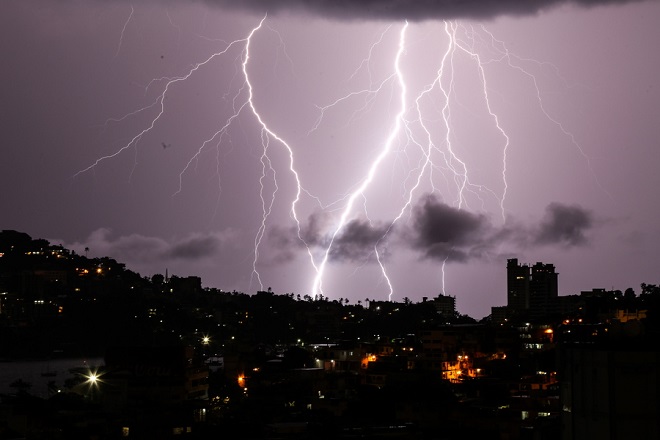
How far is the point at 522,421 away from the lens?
22203 mm

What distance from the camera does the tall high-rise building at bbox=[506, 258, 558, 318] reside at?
251 ft

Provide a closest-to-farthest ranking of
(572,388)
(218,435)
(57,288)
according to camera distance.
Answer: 1. (572,388)
2. (218,435)
3. (57,288)

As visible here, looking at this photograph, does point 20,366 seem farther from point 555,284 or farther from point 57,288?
point 555,284

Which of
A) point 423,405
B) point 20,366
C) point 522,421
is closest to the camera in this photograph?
point 522,421

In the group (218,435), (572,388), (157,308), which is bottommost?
(218,435)

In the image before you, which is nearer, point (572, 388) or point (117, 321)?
point (572, 388)

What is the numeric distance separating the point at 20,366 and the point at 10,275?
37230 millimetres

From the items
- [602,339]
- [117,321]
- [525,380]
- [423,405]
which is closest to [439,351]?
[525,380]

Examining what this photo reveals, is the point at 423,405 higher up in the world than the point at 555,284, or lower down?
lower down

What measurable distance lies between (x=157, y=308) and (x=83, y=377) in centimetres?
6069

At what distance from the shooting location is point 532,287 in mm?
79562

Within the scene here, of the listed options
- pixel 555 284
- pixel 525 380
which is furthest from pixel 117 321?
pixel 525 380

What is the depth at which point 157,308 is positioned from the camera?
89250mm

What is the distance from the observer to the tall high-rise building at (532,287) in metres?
76.4
